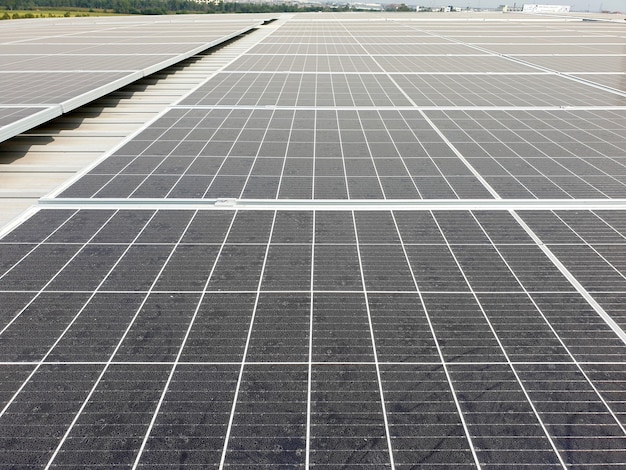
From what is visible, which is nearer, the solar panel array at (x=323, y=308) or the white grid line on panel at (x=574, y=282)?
the solar panel array at (x=323, y=308)

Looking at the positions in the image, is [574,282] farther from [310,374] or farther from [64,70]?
[64,70]

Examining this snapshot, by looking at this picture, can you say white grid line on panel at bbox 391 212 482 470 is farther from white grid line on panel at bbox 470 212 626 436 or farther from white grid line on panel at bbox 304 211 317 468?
white grid line on panel at bbox 304 211 317 468

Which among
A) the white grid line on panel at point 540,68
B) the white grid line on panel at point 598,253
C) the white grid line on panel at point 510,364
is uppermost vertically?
the white grid line on panel at point 540,68

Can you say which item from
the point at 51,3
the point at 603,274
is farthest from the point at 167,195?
the point at 51,3

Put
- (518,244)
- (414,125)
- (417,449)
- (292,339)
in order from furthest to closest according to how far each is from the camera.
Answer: (414,125) → (518,244) → (292,339) → (417,449)

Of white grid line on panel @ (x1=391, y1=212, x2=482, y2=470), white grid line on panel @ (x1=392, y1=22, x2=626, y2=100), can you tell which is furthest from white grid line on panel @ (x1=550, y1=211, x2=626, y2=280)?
white grid line on panel @ (x1=392, y1=22, x2=626, y2=100)

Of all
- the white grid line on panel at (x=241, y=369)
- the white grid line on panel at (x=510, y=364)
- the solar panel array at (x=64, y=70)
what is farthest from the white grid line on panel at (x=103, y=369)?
the solar panel array at (x=64, y=70)

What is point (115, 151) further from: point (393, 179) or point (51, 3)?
point (51, 3)

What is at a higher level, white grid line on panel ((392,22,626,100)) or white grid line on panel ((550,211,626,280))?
white grid line on panel ((392,22,626,100))

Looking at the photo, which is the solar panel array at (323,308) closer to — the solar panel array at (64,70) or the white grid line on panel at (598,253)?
the white grid line on panel at (598,253)
